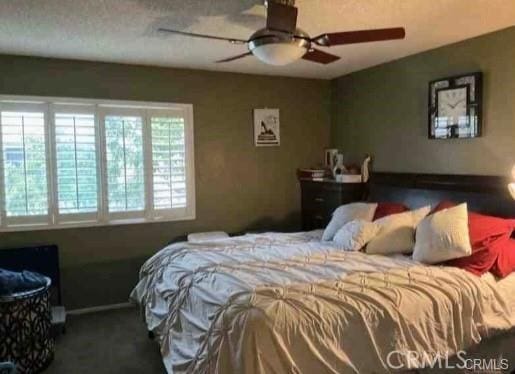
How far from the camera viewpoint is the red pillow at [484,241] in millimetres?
2750

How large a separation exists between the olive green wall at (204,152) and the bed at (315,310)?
4.00ft

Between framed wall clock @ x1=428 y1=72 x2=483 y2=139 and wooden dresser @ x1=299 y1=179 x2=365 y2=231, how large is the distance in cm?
98

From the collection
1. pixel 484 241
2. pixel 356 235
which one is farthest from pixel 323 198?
pixel 484 241

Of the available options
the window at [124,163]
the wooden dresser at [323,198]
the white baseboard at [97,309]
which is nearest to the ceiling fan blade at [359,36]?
the wooden dresser at [323,198]

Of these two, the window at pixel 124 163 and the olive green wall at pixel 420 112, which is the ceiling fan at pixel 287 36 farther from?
the window at pixel 124 163

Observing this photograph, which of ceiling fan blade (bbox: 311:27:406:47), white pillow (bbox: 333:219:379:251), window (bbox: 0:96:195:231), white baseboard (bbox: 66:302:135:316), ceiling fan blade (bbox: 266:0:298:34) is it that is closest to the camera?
ceiling fan blade (bbox: 266:0:298:34)

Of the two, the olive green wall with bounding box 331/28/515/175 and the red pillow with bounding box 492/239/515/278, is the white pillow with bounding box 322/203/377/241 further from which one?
the red pillow with bounding box 492/239/515/278

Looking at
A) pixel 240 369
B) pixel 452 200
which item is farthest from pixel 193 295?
pixel 452 200

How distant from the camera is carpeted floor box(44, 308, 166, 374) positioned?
302cm

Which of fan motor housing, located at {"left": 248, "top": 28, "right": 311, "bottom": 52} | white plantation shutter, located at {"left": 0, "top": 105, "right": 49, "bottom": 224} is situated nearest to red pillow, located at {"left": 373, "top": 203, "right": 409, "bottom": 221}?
fan motor housing, located at {"left": 248, "top": 28, "right": 311, "bottom": 52}

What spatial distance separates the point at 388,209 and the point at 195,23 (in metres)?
2.26

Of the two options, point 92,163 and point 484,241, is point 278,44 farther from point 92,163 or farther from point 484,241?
point 92,163

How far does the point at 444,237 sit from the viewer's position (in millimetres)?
2861

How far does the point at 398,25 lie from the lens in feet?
10.2
